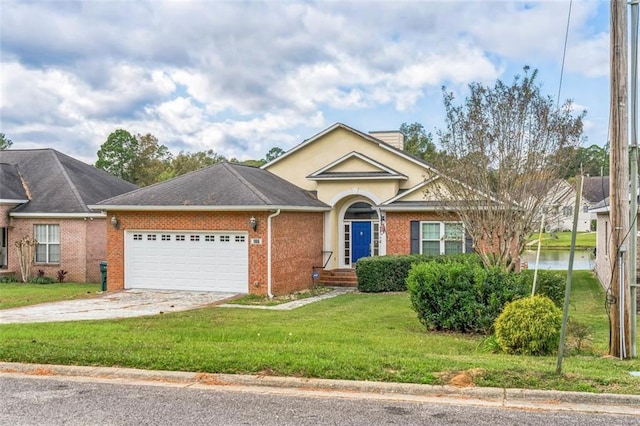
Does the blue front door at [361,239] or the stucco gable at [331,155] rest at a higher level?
the stucco gable at [331,155]

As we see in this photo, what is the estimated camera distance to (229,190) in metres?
19.6

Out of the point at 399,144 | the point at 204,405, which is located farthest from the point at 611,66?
the point at 399,144

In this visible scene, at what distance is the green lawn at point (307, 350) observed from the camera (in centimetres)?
744

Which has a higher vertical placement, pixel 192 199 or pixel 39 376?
pixel 192 199

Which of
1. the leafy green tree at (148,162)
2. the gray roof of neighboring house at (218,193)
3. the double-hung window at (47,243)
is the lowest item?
the double-hung window at (47,243)

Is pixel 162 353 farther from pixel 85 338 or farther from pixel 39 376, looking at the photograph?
pixel 85 338

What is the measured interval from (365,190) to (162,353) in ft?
53.2

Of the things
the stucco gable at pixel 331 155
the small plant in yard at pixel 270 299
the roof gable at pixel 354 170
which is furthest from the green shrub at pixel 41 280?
the roof gable at pixel 354 170

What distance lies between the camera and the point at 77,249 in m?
25.0

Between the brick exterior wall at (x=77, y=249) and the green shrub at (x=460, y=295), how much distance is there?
16.8 m

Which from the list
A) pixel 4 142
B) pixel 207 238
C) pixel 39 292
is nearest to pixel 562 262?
pixel 207 238

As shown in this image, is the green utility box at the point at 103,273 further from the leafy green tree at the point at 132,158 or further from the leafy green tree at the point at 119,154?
the leafy green tree at the point at 119,154

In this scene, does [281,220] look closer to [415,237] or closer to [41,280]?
[415,237]

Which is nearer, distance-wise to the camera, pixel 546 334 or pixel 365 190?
pixel 546 334
